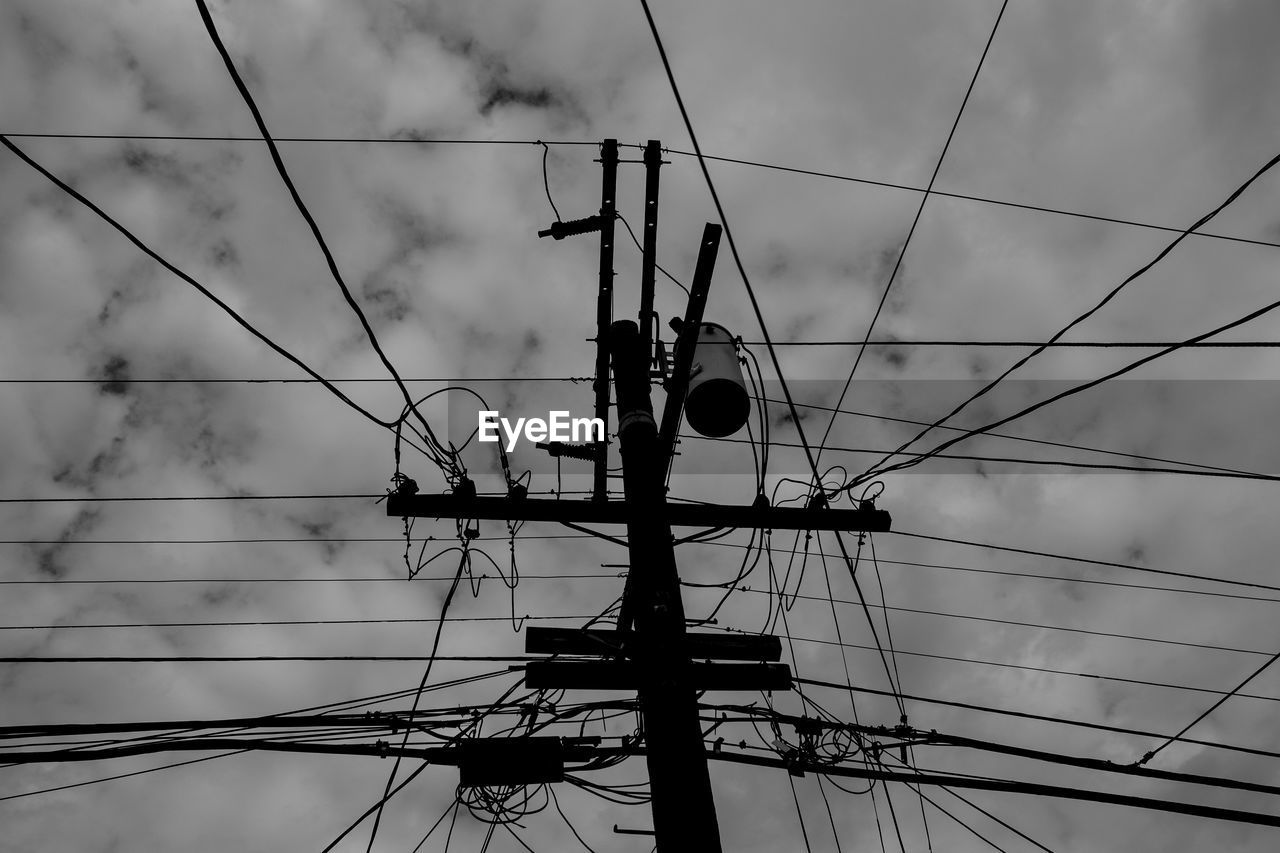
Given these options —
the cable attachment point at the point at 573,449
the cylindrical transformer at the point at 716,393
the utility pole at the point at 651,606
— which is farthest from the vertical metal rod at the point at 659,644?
the cable attachment point at the point at 573,449

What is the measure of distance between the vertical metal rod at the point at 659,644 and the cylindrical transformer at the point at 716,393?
0.38m

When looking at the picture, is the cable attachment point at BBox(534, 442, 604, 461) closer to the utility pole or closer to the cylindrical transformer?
the utility pole

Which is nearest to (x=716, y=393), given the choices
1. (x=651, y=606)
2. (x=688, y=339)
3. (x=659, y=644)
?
(x=688, y=339)

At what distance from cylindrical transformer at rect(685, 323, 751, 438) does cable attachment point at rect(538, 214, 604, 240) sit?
1.69 metres

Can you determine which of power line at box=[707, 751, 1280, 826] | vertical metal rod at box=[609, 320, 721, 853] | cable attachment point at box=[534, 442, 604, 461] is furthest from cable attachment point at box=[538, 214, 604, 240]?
power line at box=[707, 751, 1280, 826]

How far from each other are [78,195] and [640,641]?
3624 millimetres

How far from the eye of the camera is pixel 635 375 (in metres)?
5.89

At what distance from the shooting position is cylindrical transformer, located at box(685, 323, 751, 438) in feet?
16.8

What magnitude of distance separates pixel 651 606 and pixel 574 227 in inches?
138

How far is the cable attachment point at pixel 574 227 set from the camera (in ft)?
20.8

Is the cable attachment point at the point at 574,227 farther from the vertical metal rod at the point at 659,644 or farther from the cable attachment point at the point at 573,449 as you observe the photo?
the cable attachment point at the point at 573,449

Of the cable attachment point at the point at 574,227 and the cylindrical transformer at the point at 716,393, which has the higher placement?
the cable attachment point at the point at 574,227

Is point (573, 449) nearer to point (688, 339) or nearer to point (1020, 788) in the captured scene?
point (688, 339)

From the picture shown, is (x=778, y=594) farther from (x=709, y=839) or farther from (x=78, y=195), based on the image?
(x=78, y=195)
